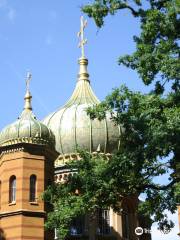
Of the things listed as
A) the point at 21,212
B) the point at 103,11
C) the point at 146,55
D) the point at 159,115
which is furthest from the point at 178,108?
the point at 21,212

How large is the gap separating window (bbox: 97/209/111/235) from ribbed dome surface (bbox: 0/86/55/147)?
22.0ft

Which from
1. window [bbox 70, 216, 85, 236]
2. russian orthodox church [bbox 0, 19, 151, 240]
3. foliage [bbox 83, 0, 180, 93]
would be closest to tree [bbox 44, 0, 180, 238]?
foliage [bbox 83, 0, 180, 93]

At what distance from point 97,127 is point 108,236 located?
6755mm

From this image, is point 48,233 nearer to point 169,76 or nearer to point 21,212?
point 21,212

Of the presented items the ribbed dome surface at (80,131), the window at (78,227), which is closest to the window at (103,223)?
the window at (78,227)

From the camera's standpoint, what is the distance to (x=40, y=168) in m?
28.0

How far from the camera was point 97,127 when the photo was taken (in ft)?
111

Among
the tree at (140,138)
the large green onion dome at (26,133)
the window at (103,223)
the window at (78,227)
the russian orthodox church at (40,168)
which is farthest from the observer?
the window at (103,223)

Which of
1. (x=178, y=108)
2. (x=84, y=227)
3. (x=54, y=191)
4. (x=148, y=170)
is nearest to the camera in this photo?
(x=178, y=108)

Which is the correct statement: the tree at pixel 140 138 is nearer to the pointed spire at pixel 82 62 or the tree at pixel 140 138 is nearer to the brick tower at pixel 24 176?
the brick tower at pixel 24 176

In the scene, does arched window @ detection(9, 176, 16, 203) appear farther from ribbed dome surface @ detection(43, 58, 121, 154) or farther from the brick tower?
ribbed dome surface @ detection(43, 58, 121, 154)

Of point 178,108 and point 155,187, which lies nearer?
point 178,108

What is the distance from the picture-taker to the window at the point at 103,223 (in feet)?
108

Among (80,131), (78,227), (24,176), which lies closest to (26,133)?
(24,176)
